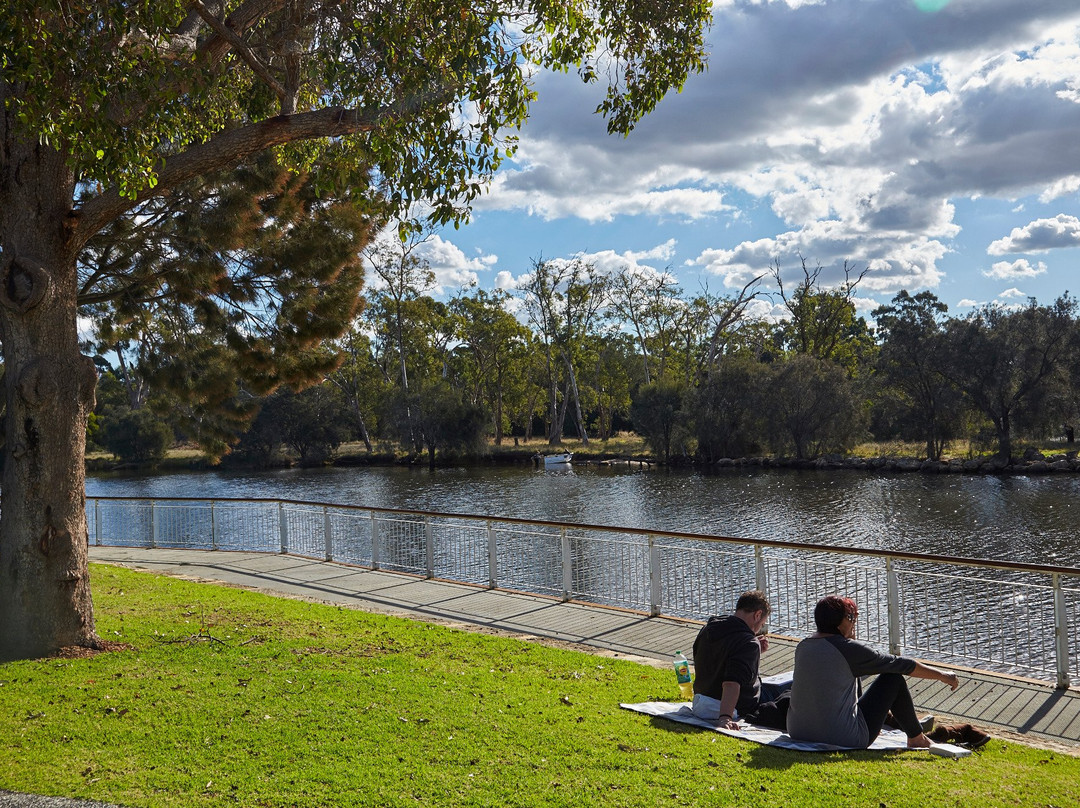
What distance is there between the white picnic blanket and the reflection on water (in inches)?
735

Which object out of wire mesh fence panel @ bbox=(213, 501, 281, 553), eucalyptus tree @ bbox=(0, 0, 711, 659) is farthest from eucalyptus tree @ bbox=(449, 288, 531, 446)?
eucalyptus tree @ bbox=(0, 0, 711, 659)

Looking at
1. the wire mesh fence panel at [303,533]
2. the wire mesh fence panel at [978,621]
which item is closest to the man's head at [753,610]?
the wire mesh fence panel at [978,621]

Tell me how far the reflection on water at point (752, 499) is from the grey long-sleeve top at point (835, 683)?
19.0 meters

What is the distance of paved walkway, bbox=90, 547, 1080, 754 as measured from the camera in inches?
283

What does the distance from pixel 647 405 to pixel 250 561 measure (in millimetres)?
46453

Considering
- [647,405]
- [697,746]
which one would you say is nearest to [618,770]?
[697,746]

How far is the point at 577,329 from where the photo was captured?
74.6m

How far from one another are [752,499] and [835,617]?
106 ft

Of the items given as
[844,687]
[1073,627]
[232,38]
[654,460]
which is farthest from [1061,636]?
[654,460]

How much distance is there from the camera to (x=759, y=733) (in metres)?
5.94

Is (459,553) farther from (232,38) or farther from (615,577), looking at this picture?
(232,38)

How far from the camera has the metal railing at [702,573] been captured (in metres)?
9.31

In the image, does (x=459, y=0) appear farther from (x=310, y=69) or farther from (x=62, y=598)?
(x=62, y=598)

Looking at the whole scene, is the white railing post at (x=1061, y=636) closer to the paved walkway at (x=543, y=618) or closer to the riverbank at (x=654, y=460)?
the paved walkway at (x=543, y=618)
